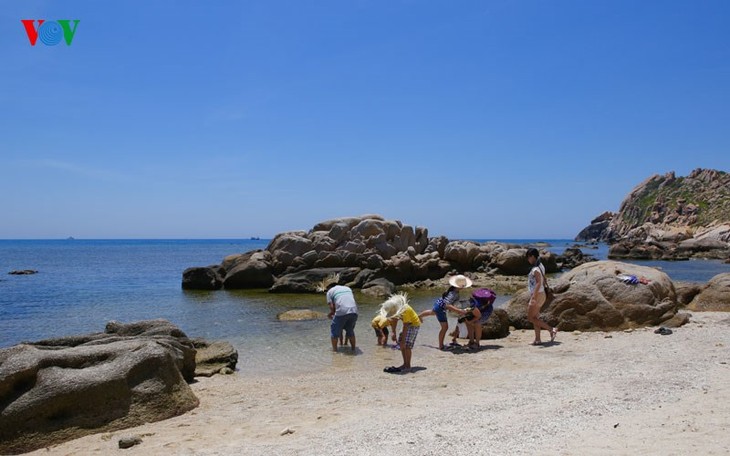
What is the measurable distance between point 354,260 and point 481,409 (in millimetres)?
29084

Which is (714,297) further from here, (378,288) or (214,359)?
(378,288)

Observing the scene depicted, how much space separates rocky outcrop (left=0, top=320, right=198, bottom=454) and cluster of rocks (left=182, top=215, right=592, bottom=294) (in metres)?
22.7

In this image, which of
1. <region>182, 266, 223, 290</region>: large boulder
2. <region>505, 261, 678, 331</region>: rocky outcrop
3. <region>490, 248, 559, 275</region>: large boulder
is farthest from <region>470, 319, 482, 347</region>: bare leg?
<region>490, 248, 559, 275</region>: large boulder

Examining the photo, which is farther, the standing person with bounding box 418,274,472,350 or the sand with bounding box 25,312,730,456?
the standing person with bounding box 418,274,472,350

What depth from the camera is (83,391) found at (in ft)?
26.9

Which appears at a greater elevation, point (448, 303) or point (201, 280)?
point (448, 303)

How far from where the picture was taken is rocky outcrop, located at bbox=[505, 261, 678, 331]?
50.3ft

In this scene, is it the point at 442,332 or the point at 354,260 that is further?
the point at 354,260

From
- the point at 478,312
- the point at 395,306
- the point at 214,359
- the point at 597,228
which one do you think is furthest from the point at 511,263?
the point at 597,228

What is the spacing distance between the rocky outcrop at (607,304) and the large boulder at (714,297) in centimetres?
225

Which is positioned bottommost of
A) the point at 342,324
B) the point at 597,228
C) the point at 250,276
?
the point at 250,276

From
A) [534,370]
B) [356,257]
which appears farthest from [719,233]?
[534,370]

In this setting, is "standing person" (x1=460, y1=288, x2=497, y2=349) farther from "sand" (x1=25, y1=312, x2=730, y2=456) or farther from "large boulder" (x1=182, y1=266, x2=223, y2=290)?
"large boulder" (x1=182, y1=266, x2=223, y2=290)

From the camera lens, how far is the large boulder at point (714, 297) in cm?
1795
